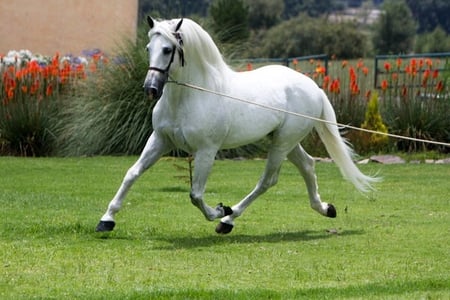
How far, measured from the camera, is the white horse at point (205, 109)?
10500mm

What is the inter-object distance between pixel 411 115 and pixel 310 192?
354 inches

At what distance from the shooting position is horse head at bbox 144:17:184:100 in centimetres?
1024

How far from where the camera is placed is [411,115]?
806 inches

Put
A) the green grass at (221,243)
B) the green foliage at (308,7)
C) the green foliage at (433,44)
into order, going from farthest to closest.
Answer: the green foliage at (308,7) < the green foliage at (433,44) < the green grass at (221,243)

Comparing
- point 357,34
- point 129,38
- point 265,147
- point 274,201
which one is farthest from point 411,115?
point 357,34

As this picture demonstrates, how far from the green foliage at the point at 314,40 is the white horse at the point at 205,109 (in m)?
46.4

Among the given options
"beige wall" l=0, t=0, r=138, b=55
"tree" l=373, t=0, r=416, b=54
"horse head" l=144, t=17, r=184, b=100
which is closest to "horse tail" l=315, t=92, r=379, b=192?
"horse head" l=144, t=17, r=184, b=100

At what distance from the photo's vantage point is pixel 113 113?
1942 centimetres

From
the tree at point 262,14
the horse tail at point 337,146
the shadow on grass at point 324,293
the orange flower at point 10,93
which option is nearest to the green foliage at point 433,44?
the tree at point 262,14

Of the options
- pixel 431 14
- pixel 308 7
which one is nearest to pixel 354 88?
pixel 431 14

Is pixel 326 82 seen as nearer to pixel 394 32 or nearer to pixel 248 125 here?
pixel 248 125

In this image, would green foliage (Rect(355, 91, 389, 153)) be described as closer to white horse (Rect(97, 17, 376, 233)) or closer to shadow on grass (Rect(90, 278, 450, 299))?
white horse (Rect(97, 17, 376, 233))

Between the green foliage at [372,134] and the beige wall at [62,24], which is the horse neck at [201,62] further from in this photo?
the beige wall at [62,24]

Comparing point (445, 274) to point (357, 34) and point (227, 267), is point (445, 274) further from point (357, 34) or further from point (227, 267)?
point (357, 34)
